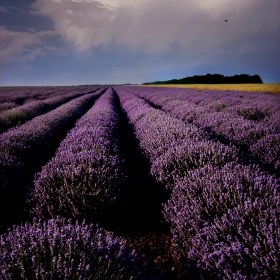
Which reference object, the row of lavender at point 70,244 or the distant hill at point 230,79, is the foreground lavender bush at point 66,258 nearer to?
the row of lavender at point 70,244

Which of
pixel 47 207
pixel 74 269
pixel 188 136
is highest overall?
pixel 188 136

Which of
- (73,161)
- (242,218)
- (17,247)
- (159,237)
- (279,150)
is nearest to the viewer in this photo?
(17,247)

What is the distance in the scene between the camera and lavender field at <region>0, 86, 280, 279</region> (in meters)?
1.39

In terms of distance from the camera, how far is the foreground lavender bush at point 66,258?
1267mm

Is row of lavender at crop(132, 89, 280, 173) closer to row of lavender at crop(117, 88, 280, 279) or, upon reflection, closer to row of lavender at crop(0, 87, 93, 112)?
row of lavender at crop(117, 88, 280, 279)

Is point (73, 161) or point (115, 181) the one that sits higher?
point (73, 161)

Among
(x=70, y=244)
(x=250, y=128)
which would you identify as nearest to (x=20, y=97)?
(x=250, y=128)

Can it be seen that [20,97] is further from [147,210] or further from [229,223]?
[229,223]

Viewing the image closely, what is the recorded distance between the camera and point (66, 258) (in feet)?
4.57

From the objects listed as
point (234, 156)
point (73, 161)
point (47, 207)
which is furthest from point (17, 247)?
point (234, 156)

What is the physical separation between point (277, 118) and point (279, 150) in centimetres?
242

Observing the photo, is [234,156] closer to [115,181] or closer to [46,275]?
[115,181]

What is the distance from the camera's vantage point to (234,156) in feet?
9.49

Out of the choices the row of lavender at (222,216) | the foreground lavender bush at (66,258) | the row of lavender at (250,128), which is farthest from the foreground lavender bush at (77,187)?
the row of lavender at (250,128)
